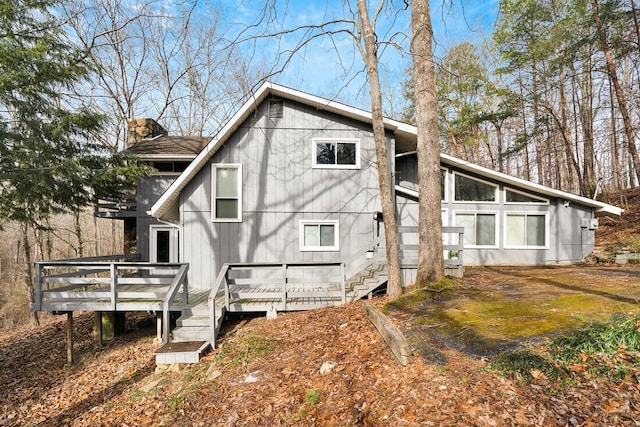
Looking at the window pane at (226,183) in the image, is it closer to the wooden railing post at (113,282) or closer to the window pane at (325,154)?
the window pane at (325,154)

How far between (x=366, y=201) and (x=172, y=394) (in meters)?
7.48

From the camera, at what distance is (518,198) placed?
12.1 metres

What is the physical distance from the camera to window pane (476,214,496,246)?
12094mm

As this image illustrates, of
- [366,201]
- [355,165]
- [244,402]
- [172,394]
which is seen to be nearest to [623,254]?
[366,201]

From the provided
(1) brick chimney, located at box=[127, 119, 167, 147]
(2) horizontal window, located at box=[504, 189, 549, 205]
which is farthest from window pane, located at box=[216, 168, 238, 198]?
(2) horizontal window, located at box=[504, 189, 549, 205]

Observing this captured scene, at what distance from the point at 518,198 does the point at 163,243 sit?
14292mm

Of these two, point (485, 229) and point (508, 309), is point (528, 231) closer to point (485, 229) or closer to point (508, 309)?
point (485, 229)

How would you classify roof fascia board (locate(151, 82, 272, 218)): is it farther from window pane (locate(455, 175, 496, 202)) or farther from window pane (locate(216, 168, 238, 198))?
window pane (locate(455, 175, 496, 202))

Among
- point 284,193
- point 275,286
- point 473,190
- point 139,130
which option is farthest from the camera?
point 139,130

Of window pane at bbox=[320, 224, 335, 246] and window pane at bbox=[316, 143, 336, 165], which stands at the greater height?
window pane at bbox=[316, 143, 336, 165]

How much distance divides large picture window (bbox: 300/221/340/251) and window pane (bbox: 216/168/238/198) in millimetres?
2585

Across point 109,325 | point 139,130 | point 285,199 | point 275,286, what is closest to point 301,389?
point 275,286

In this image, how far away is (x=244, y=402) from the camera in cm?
417

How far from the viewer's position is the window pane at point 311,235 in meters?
10.3
